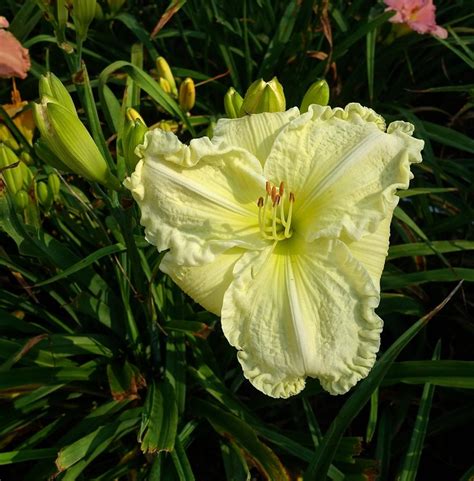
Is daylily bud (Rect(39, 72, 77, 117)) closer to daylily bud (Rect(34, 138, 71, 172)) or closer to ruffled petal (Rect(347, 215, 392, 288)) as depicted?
daylily bud (Rect(34, 138, 71, 172))

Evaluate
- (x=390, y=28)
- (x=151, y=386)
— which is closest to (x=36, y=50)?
(x=390, y=28)

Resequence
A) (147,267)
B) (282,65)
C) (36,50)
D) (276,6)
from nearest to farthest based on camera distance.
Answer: (147,267), (282,65), (276,6), (36,50)

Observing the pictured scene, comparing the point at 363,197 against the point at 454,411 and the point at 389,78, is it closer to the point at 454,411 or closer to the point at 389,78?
the point at 454,411

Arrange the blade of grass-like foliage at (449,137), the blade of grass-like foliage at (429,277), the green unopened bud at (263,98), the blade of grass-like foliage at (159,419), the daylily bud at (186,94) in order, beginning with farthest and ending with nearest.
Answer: the blade of grass-like foliage at (449,137) → the daylily bud at (186,94) → the blade of grass-like foliage at (429,277) → the blade of grass-like foliage at (159,419) → the green unopened bud at (263,98)

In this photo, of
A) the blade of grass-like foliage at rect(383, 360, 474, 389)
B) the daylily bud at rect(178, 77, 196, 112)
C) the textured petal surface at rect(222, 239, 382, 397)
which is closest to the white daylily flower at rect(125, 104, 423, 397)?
the textured petal surface at rect(222, 239, 382, 397)

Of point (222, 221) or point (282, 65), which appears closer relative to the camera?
point (222, 221)

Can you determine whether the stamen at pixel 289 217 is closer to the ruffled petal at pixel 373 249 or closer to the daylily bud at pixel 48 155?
the ruffled petal at pixel 373 249

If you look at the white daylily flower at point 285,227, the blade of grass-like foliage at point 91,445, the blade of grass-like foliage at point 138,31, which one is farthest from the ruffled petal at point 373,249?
the blade of grass-like foliage at point 138,31
